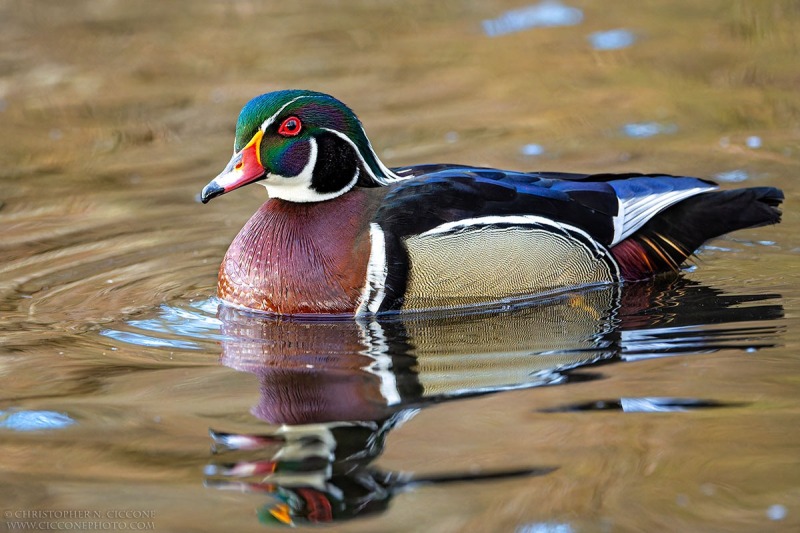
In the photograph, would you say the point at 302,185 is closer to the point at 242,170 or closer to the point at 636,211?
the point at 242,170

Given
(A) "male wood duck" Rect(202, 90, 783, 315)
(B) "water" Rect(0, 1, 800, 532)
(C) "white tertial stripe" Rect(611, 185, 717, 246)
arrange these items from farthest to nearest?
1. (C) "white tertial stripe" Rect(611, 185, 717, 246)
2. (A) "male wood duck" Rect(202, 90, 783, 315)
3. (B) "water" Rect(0, 1, 800, 532)

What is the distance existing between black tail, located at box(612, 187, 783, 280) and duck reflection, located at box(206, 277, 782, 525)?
0.14 meters

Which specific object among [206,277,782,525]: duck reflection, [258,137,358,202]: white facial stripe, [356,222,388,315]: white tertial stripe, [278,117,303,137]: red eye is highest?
[278,117,303,137]: red eye

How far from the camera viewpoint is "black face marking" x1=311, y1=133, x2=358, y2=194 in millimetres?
7008

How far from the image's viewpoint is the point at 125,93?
12.2 m

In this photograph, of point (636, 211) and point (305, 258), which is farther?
point (636, 211)

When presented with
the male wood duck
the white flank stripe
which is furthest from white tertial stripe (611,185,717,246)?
the white flank stripe

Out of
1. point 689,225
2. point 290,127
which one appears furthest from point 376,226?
point 689,225

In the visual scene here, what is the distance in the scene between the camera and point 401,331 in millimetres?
6758

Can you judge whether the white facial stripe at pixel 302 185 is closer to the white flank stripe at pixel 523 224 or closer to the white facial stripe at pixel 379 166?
the white facial stripe at pixel 379 166

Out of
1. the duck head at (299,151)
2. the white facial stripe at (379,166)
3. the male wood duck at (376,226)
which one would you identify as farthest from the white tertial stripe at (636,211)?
the duck head at (299,151)

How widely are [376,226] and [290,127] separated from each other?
73cm

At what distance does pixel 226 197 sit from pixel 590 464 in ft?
17.6

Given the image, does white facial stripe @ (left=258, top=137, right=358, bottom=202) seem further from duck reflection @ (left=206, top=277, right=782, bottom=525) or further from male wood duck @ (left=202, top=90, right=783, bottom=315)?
duck reflection @ (left=206, top=277, right=782, bottom=525)
